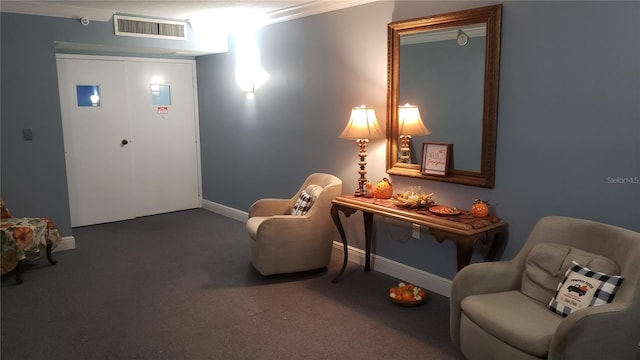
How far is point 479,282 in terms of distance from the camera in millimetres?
2598

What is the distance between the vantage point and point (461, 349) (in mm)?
2578

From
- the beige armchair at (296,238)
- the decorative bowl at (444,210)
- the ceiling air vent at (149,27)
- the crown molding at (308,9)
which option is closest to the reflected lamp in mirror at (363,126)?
the beige armchair at (296,238)

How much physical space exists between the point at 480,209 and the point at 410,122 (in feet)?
2.97

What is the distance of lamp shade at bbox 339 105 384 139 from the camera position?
369 centimetres

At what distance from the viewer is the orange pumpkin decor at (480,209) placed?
122 inches

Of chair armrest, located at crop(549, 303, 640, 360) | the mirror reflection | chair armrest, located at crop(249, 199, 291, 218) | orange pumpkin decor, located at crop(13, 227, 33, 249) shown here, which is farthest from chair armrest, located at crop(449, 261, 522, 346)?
orange pumpkin decor, located at crop(13, 227, 33, 249)

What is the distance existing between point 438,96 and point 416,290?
55.8 inches

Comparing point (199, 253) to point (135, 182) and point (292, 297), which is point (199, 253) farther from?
point (135, 182)

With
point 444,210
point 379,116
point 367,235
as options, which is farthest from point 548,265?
point 379,116

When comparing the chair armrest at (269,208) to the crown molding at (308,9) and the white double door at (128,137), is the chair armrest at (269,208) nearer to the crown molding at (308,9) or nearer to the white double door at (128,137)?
the crown molding at (308,9)

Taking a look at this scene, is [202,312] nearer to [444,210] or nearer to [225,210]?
[444,210]

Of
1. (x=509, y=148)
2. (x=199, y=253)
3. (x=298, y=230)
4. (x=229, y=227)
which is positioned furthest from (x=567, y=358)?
(x=229, y=227)

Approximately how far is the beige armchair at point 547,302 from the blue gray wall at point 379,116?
264mm

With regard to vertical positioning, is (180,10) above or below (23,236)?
above
